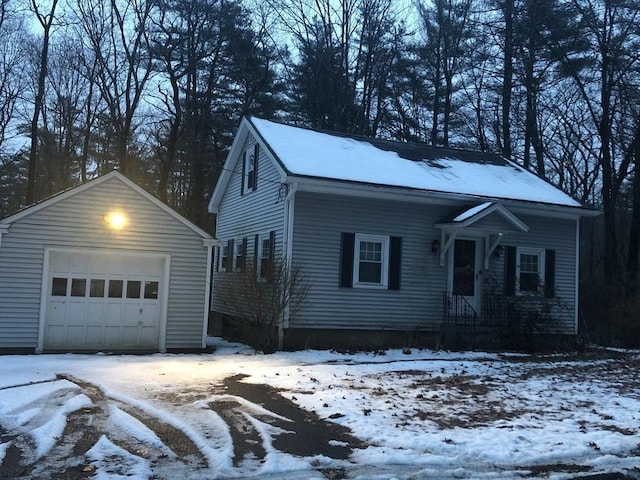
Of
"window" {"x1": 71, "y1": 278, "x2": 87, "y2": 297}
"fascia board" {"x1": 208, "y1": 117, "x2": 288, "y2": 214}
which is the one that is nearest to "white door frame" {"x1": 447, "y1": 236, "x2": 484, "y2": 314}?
"fascia board" {"x1": 208, "y1": 117, "x2": 288, "y2": 214}

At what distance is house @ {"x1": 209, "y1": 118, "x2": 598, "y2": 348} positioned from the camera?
14781 mm

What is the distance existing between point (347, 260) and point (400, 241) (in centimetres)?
153

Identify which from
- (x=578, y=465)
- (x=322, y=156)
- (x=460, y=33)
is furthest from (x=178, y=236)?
(x=460, y=33)

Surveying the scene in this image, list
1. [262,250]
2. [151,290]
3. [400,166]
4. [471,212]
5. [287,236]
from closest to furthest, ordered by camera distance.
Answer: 1. [151,290]
2. [287,236]
3. [471,212]
4. [262,250]
5. [400,166]

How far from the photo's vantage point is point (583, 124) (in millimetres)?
28484

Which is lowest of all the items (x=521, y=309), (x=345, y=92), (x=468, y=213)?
(x=521, y=309)

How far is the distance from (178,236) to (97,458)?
8.81 m

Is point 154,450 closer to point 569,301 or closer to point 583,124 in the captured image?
point 569,301

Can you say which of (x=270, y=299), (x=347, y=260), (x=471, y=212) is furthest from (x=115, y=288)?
(x=471, y=212)

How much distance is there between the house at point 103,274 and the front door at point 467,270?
255 inches

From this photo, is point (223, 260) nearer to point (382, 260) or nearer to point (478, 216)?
point (382, 260)

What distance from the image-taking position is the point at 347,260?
15.1 meters

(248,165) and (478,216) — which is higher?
(248,165)

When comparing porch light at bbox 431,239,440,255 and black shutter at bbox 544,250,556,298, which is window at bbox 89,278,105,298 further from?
black shutter at bbox 544,250,556,298
